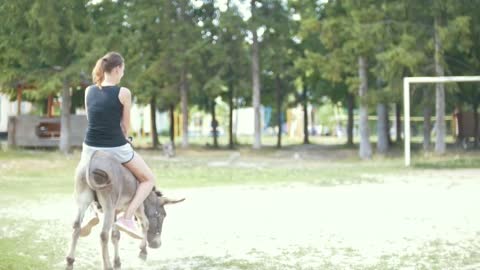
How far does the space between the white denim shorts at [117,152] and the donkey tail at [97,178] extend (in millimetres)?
128

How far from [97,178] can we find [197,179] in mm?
14551

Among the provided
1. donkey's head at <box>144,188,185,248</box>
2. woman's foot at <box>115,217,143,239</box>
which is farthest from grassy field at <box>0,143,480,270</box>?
woman's foot at <box>115,217,143,239</box>

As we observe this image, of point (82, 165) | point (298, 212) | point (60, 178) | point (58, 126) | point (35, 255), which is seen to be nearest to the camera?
point (82, 165)

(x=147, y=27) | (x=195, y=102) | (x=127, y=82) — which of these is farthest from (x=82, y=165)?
(x=195, y=102)

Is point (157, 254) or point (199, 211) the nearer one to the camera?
point (157, 254)

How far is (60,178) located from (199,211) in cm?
981

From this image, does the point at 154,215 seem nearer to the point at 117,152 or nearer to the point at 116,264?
the point at 116,264

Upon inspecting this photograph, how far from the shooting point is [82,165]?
6.89 metres

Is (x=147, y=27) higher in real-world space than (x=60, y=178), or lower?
higher

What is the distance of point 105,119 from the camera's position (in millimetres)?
6984

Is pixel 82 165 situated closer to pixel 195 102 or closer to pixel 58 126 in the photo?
pixel 58 126

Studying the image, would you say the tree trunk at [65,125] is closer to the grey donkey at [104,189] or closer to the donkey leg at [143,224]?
the donkey leg at [143,224]

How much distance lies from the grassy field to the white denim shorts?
1377 millimetres

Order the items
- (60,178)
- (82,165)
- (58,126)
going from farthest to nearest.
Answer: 1. (58,126)
2. (60,178)
3. (82,165)
